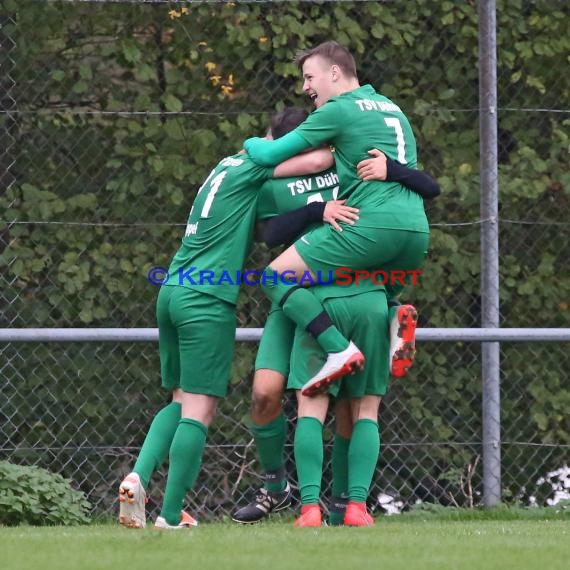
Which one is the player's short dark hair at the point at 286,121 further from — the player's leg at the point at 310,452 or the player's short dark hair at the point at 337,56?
the player's leg at the point at 310,452

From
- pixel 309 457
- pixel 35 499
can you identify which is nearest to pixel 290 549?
pixel 309 457

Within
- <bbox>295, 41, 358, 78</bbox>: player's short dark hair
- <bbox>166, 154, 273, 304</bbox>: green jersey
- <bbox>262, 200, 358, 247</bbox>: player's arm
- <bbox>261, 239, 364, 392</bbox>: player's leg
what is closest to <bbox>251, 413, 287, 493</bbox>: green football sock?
<bbox>261, 239, 364, 392</bbox>: player's leg

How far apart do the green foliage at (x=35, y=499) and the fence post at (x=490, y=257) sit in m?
2.09

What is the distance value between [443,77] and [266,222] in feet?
6.48

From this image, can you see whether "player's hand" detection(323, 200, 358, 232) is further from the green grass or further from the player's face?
the green grass

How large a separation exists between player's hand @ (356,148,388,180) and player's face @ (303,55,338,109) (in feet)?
1.25

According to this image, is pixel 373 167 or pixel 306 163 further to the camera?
pixel 306 163

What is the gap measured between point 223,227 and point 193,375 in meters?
0.64

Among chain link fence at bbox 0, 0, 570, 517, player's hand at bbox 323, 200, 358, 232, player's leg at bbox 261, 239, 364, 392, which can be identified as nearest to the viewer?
player's leg at bbox 261, 239, 364, 392

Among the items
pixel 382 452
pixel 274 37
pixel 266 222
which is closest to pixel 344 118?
pixel 266 222

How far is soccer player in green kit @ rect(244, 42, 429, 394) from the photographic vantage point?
6.14 meters

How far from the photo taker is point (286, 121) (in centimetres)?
662

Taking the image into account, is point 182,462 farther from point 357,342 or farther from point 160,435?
point 357,342

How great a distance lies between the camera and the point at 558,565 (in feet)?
15.8
